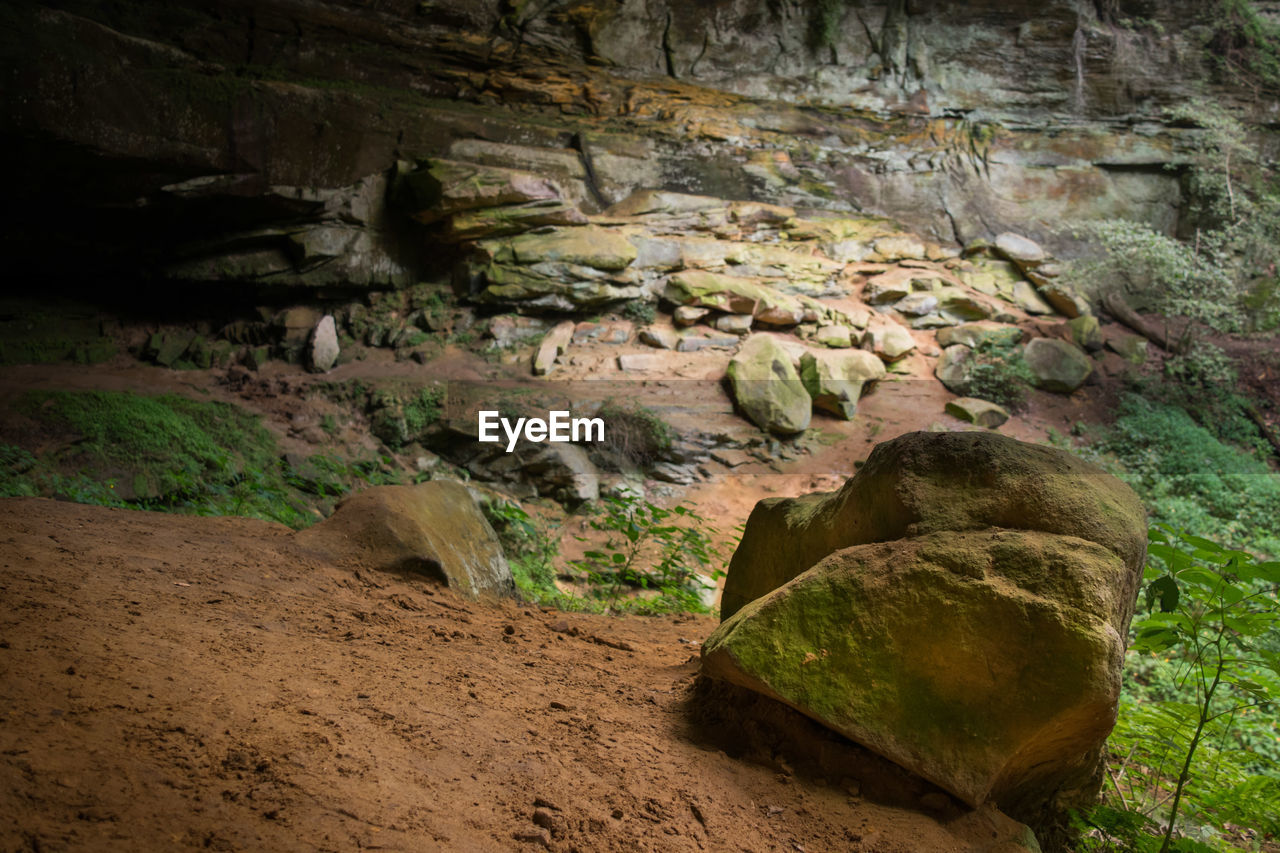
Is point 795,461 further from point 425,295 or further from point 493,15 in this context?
point 493,15

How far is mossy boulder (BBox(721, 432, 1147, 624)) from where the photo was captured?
1.78 m

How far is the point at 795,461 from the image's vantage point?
28.2ft

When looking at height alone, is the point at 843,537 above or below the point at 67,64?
below

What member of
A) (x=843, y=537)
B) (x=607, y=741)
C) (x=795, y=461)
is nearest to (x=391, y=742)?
(x=607, y=741)

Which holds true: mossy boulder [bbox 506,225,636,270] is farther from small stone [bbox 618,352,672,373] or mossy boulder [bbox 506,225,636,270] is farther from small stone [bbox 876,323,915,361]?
small stone [bbox 876,323,915,361]

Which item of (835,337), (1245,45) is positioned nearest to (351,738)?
(835,337)

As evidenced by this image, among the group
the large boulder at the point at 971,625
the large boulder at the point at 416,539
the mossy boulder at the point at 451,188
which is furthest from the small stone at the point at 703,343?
the large boulder at the point at 971,625

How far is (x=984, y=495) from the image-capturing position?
184 centimetres

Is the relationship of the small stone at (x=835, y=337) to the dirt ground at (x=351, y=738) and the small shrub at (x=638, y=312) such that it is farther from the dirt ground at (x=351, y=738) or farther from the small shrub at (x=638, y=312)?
the dirt ground at (x=351, y=738)

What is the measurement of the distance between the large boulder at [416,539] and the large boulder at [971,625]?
156 centimetres

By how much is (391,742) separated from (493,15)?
11.7 metres

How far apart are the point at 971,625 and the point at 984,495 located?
37cm

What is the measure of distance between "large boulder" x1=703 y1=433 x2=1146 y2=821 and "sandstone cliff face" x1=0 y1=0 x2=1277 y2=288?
9192 millimetres

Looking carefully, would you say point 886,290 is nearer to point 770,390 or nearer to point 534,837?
point 770,390
